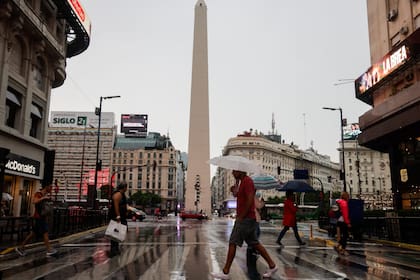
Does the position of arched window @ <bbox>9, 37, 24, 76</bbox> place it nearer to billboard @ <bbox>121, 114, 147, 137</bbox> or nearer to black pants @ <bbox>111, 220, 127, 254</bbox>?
black pants @ <bbox>111, 220, 127, 254</bbox>

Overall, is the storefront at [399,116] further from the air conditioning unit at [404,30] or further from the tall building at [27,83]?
the tall building at [27,83]

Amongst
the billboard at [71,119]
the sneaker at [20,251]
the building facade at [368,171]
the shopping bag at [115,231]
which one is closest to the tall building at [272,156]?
the building facade at [368,171]

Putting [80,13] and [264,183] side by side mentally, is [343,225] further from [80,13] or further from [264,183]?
[80,13]

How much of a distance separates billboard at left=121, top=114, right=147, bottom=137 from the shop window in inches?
3008

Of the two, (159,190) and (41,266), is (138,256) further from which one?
(159,190)

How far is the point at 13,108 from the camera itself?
882 inches

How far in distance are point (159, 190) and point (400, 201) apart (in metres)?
99.6

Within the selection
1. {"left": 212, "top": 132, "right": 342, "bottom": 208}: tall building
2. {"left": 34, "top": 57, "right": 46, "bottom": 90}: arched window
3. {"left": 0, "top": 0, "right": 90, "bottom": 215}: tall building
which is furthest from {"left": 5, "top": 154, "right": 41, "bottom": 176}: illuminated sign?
{"left": 212, "top": 132, "right": 342, "bottom": 208}: tall building

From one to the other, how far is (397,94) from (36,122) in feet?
73.9

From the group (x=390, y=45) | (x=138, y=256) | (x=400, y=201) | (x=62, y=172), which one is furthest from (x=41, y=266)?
(x=62, y=172)

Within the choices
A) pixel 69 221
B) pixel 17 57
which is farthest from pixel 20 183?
pixel 69 221

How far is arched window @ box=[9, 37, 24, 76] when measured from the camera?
21944 millimetres

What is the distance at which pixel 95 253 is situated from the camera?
33.7 ft

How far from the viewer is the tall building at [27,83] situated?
20641 mm
